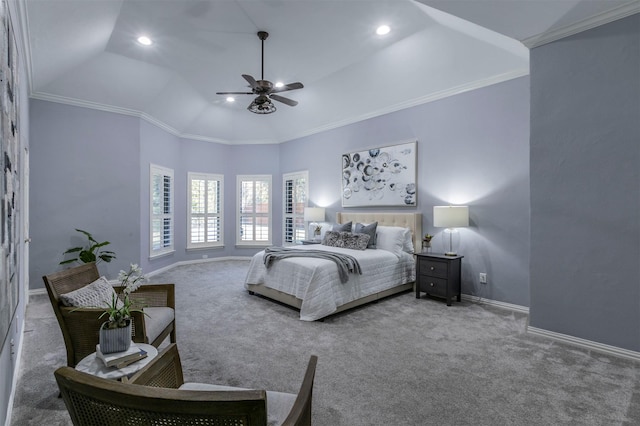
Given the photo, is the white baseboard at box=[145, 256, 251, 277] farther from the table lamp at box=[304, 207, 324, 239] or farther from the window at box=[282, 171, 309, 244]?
the table lamp at box=[304, 207, 324, 239]

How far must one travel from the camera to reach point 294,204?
303 inches

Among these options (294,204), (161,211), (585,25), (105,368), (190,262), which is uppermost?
(585,25)

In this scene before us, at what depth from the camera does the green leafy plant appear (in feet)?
16.2

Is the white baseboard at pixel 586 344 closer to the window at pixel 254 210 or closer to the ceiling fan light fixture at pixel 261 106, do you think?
the ceiling fan light fixture at pixel 261 106

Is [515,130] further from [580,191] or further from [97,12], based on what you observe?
[97,12]

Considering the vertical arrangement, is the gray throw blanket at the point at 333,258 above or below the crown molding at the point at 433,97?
below

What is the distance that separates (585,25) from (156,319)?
442 cm

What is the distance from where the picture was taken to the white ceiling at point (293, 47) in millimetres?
3103

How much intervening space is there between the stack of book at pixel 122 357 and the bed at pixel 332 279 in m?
2.10

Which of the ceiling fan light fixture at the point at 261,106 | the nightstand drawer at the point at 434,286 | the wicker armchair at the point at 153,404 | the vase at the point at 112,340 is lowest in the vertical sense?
the nightstand drawer at the point at 434,286

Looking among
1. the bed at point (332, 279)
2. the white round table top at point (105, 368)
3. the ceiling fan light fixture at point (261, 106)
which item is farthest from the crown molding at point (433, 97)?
the white round table top at point (105, 368)

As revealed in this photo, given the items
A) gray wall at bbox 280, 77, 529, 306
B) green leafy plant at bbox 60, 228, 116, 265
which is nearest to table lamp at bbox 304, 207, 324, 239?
gray wall at bbox 280, 77, 529, 306

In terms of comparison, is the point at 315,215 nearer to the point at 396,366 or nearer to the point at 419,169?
the point at 419,169

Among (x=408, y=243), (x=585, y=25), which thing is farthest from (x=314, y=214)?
(x=585, y=25)
